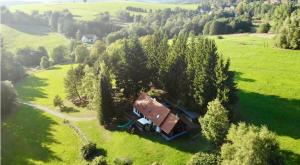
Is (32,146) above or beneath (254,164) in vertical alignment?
beneath

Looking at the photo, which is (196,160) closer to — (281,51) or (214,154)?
(214,154)

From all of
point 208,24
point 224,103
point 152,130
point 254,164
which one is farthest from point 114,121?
point 208,24

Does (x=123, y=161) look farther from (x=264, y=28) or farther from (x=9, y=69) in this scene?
(x=264, y=28)

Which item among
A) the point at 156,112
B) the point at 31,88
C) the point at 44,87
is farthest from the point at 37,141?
the point at 31,88

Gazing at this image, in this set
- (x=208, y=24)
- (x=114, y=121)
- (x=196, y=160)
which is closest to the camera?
(x=196, y=160)

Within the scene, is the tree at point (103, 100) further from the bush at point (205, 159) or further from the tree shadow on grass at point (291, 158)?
the tree shadow on grass at point (291, 158)

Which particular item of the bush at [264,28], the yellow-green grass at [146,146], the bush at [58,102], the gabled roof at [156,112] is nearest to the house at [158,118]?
the gabled roof at [156,112]
